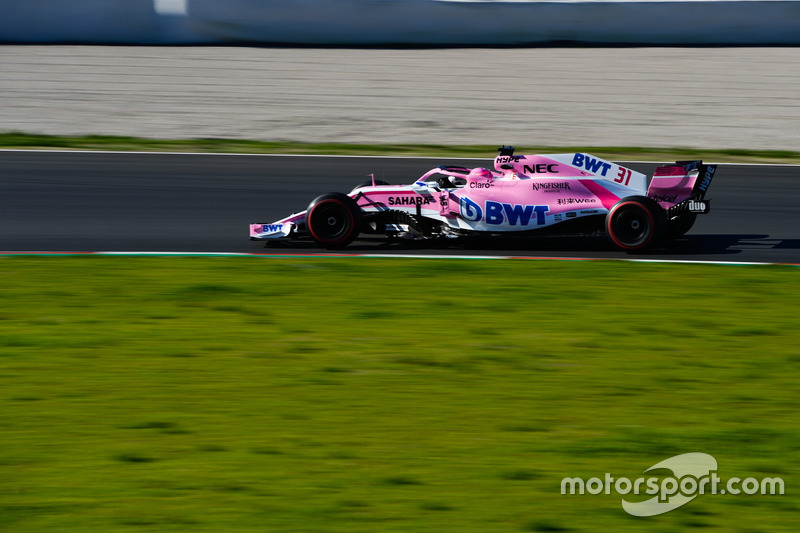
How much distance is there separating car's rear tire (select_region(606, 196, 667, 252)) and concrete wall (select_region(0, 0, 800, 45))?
40.5ft

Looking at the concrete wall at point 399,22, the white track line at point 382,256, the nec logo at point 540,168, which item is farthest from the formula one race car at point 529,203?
the concrete wall at point 399,22

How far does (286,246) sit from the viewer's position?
11195 millimetres

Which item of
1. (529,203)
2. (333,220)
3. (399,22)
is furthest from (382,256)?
(399,22)

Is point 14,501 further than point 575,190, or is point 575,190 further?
point 575,190

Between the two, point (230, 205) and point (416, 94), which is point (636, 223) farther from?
point (416, 94)

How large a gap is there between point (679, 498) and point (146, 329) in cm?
451

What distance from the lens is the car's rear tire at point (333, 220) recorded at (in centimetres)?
1067

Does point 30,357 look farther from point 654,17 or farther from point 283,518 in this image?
point 654,17

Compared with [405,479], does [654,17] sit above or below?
above

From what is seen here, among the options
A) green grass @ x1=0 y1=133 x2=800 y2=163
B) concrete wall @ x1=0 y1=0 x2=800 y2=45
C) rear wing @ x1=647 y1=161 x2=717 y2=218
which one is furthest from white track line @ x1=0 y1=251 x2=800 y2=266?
concrete wall @ x1=0 y1=0 x2=800 y2=45

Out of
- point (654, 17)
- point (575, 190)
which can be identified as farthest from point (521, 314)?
point (654, 17)

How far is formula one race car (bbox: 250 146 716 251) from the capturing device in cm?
1041

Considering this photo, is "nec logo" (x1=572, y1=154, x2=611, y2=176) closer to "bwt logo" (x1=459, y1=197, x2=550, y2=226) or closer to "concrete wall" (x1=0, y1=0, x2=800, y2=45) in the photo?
"bwt logo" (x1=459, y1=197, x2=550, y2=226)

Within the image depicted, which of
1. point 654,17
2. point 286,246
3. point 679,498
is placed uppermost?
point 654,17
